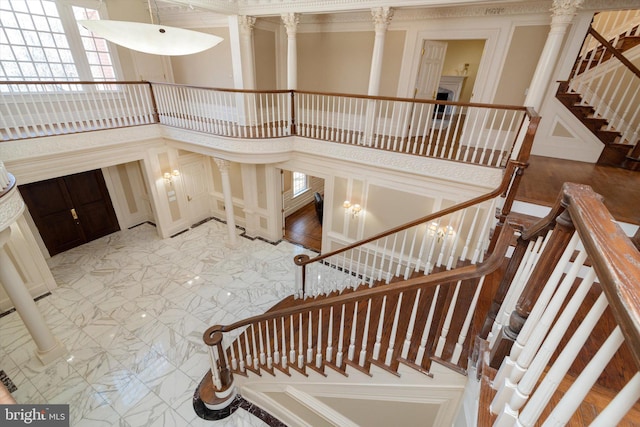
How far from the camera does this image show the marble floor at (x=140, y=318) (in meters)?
3.65

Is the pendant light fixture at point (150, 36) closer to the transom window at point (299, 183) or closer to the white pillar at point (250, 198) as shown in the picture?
the white pillar at point (250, 198)

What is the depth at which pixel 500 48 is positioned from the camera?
4703mm

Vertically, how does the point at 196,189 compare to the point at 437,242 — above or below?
below

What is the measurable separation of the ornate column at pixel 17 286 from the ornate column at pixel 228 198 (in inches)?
127

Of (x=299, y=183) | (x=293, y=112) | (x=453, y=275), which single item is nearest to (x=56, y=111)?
(x=293, y=112)

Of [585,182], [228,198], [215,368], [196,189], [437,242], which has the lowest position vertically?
[215,368]

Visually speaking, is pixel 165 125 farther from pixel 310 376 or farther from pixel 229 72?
pixel 310 376

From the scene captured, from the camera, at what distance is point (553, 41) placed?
3629mm

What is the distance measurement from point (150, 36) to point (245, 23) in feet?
12.0

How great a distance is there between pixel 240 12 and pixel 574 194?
20.4ft

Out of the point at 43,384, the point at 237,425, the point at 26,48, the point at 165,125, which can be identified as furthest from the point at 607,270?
the point at 26,48

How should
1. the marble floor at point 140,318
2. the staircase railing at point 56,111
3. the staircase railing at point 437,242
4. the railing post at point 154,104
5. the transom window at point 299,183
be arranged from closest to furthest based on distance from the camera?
the staircase railing at point 437,242
the marble floor at point 140,318
the staircase railing at point 56,111
the railing post at point 154,104
the transom window at point 299,183

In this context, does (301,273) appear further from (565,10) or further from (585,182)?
(565,10)

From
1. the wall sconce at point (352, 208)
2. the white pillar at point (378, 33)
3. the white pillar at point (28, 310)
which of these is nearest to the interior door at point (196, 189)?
the white pillar at point (28, 310)
